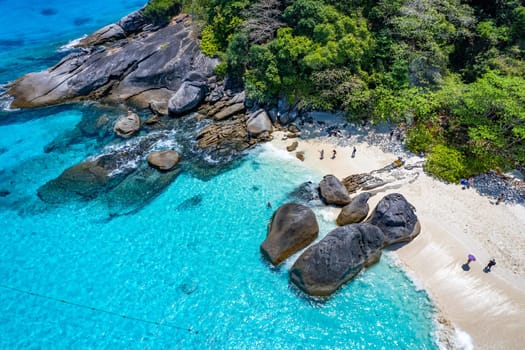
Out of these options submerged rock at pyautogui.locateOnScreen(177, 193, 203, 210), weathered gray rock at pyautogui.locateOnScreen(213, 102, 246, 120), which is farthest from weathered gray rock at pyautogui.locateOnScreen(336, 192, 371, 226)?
weathered gray rock at pyautogui.locateOnScreen(213, 102, 246, 120)

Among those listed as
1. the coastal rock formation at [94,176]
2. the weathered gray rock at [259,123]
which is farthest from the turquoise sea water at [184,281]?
the weathered gray rock at [259,123]

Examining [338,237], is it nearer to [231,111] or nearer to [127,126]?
[231,111]

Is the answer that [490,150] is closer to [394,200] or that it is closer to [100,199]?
[394,200]

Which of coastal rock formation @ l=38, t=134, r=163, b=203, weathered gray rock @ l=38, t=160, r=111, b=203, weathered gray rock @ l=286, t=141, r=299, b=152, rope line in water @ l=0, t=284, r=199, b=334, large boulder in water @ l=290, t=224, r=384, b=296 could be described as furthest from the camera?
weathered gray rock @ l=286, t=141, r=299, b=152

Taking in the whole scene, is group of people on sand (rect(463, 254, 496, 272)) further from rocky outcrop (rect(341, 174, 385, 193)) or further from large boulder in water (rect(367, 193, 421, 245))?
rocky outcrop (rect(341, 174, 385, 193))

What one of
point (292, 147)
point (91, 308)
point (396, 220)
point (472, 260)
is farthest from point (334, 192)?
point (91, 308)

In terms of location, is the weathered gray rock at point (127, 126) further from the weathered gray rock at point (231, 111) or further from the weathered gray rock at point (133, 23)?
the weathered gray rock at point (133, 23)
